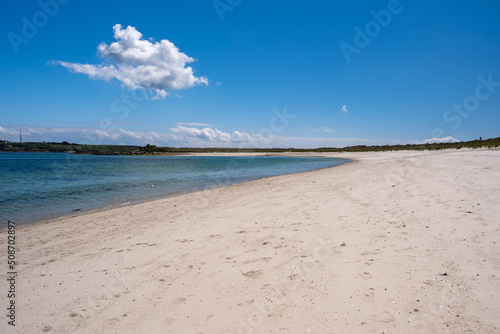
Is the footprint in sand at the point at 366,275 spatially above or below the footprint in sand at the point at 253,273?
above

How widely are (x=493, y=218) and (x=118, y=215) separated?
38.3 ft

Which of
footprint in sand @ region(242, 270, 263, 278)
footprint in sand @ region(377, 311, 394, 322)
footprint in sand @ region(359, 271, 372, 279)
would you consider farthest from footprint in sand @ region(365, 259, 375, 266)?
footprint in sand @ region(242, 270, 263, 278)

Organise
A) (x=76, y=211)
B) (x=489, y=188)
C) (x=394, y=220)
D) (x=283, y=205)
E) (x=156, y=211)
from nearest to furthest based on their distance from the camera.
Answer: (x=394, y=220) → (x=489, y=188) → (x=283, y=205) → (x=156, y=211) → (x=76, y=211)

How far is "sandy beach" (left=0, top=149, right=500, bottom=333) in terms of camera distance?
325 centimetres

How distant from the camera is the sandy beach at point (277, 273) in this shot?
10.7 ft

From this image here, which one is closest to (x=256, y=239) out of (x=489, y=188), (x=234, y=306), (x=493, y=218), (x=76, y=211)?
(x=234, y=306)

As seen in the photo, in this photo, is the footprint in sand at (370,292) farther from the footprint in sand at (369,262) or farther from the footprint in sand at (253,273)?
the footprint in sand at (253,273)

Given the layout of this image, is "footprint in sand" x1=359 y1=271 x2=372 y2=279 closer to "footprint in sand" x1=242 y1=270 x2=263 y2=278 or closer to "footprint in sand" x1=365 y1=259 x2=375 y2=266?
"footprint in sand" x1=365 y1=259 x2=375 y2=266

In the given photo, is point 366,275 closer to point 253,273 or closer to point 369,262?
point 369,262

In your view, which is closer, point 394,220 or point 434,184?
point 394,220

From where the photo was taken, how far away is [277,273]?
172 inches

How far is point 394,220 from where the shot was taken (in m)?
6.64

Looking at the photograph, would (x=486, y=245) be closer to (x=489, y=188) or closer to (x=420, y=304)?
(x=420, y=304)

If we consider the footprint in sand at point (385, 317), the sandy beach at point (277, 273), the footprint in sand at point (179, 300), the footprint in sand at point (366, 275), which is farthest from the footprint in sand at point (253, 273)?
the footprint in sand at point (385, 317)
